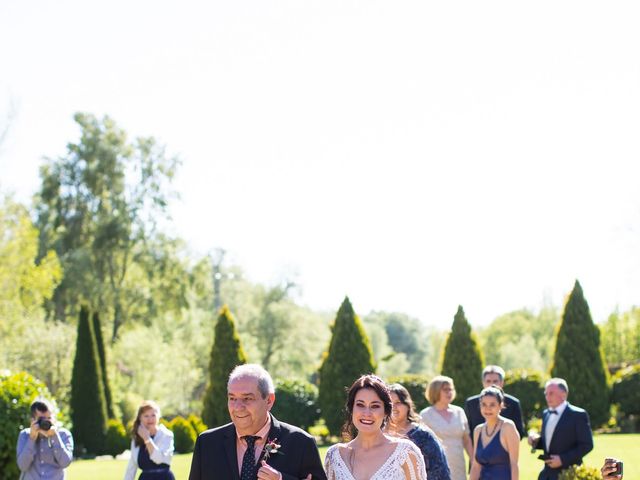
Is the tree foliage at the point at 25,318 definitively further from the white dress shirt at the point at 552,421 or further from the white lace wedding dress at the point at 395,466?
the white lace wedding dress at the point at 395,466

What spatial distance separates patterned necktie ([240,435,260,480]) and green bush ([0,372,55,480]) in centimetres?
1068

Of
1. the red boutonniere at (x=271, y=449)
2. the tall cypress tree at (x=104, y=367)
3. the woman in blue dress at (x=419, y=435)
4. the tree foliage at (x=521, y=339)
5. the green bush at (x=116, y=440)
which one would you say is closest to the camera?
the red boutonniere at (x=271, y=449)

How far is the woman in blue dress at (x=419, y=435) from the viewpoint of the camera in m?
7.85

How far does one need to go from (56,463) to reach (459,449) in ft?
14.5

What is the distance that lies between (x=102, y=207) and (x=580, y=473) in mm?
39837

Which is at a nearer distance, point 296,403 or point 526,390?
point 296,403

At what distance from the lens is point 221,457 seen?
4875 millimetres

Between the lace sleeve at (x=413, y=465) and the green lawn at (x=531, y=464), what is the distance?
11.0 m

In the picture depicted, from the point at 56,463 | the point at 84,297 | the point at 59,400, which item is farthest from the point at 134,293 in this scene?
the point at 56,463

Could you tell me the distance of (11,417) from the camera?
14.5m

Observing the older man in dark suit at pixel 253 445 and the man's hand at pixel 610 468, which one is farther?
the man's hand at pixel 610 468

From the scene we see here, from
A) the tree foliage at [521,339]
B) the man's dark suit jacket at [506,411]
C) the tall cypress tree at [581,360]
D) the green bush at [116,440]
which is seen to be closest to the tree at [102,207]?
the green bush at [116,440]

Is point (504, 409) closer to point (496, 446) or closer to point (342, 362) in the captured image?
point (496, 446)

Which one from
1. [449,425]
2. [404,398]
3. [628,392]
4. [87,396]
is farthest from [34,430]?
[87,396]
